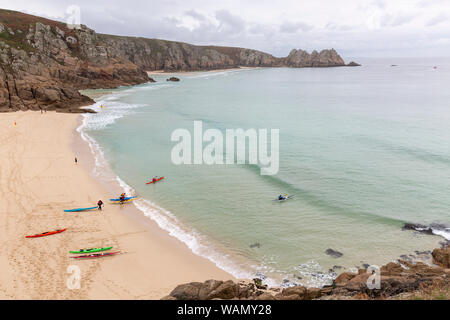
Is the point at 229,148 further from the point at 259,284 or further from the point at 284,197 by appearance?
the point at 259,284

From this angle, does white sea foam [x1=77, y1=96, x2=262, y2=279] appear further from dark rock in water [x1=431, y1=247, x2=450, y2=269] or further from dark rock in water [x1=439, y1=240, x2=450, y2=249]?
dark rock in water [x1=439, y1=240, x2=450, y2=249]

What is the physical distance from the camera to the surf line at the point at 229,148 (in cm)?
3312

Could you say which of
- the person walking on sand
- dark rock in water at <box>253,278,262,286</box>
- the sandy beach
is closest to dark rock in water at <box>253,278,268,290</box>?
dark rock in water at <box>253,278,262,286</box>

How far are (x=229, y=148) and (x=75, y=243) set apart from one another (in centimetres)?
2317

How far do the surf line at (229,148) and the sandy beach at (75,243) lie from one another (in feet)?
38.1

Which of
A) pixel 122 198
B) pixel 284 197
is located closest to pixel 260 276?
pixel 284 197

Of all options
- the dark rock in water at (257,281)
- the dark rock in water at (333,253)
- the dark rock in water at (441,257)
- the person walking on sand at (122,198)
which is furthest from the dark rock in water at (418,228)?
the person walking on sand at (122,198)

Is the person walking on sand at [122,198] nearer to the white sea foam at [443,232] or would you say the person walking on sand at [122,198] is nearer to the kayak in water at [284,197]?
the kayak in water at [284,197]

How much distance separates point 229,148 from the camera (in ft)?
124

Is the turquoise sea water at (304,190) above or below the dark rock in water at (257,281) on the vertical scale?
above

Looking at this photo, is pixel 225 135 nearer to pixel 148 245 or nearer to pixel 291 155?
pixel 291 155

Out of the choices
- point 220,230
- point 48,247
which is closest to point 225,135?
point 220,230

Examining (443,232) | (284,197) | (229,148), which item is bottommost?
(443,232)

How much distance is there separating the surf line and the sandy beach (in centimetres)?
1160
